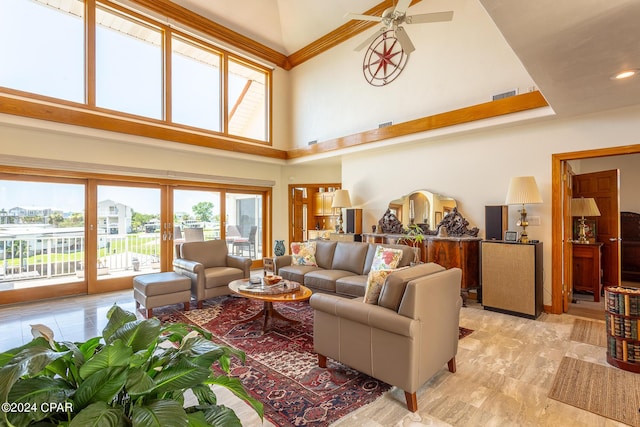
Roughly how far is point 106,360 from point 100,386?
3.1 inches

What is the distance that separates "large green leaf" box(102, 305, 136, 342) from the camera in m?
1.28

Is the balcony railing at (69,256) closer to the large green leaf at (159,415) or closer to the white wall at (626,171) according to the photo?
the large green leaf at (159,415)

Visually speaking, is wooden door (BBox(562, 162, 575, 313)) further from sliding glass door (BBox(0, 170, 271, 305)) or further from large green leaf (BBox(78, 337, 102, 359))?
sliding glass door (BBox(0, 170, 271, 305))

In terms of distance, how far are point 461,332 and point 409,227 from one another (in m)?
2.23

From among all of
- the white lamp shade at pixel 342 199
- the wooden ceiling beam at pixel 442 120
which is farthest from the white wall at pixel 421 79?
the white lamp shade at pixel 342 199

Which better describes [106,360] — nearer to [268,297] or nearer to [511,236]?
[268,297]

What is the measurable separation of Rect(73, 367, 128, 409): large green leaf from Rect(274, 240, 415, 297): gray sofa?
3.15 meters

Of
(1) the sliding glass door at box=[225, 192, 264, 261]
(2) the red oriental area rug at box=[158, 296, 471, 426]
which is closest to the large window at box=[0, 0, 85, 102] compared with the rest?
(1) the sliding glass door at box=[225, 192, 264, 261]

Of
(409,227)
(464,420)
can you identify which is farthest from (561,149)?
(464,420)

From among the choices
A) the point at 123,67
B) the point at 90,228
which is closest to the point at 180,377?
the point at 90,228

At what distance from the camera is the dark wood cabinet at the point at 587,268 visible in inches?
183

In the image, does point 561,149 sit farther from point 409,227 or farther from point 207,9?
point 207,9

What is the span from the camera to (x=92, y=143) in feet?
16.7

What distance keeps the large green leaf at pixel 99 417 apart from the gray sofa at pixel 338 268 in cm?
321
